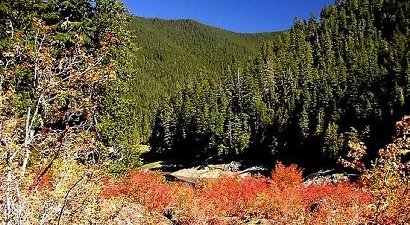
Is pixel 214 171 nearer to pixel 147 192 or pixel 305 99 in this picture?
pixel 305 99

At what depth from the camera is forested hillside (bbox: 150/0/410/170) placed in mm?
98875

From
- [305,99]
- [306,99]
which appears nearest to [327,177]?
[306,99]

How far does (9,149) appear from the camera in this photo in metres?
10.4

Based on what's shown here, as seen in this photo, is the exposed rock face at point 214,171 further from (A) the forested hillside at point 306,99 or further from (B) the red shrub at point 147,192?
(B) the red shrub at point 147,192

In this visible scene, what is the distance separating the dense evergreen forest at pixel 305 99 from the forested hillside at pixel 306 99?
25 centimetres

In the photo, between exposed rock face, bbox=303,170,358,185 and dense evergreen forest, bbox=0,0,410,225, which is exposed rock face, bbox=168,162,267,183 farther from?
exposed rock face, bbox=303,170,358,185

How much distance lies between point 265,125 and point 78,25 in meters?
88.3

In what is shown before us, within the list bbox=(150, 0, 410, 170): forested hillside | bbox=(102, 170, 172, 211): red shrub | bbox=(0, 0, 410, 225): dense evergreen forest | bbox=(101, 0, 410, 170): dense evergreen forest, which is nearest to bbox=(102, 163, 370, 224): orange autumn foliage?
bbox=(102, 170, 172, 211): red shrub

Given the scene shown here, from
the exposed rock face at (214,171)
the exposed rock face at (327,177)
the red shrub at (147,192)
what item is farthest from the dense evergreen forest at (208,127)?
the exposed rock face at (214,171)

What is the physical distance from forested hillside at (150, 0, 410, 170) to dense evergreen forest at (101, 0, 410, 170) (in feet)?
0.81

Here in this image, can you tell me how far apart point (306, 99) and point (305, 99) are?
0.35 m

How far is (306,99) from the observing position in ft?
365

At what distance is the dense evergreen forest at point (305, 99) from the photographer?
325 feet

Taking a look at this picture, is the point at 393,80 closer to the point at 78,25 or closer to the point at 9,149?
the point at 78,25
